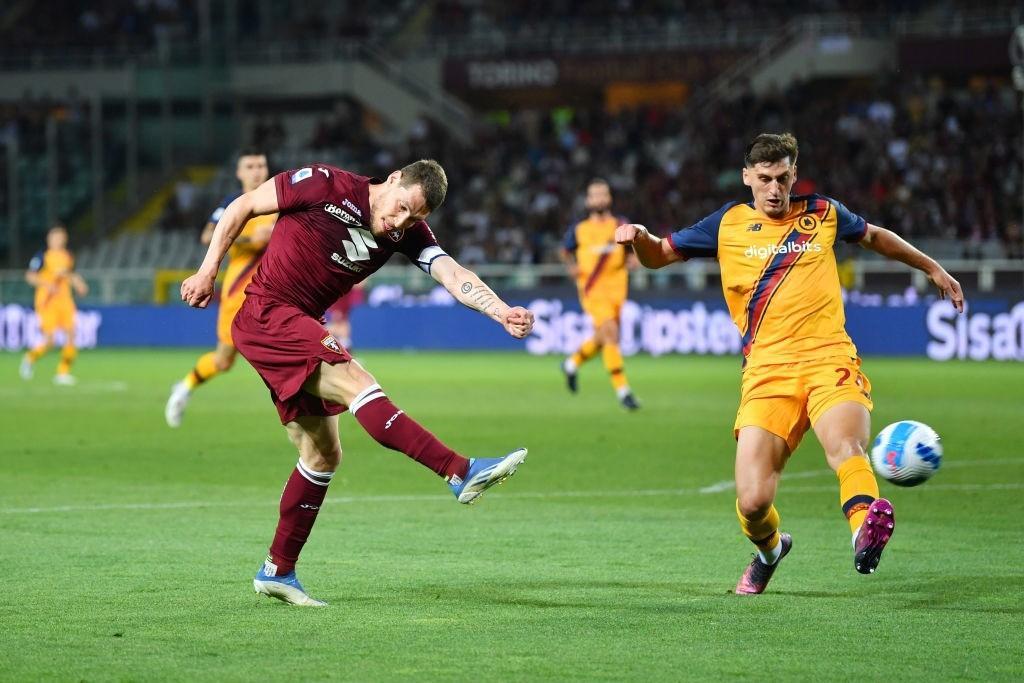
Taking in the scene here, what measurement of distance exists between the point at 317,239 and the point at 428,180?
0.59m

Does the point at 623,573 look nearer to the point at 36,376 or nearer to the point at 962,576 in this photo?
the point at 962,576

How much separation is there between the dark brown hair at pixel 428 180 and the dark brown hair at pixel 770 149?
1450 mm

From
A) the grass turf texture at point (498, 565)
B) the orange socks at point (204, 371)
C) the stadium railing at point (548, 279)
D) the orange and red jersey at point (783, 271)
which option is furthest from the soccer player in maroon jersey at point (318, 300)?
the stadium railing at point (548, 279)

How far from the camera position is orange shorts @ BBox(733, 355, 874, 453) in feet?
23.9

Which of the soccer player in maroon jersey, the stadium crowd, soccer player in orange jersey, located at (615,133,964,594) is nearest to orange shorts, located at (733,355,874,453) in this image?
soccer player in orange jersey, located at (615,133,964,594)

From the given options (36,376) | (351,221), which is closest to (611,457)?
(351,221)

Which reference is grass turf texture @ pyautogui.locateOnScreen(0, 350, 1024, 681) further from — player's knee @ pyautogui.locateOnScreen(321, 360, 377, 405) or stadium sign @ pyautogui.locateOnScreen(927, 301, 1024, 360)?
stadium sign @ pyautogui.locateOnScreen(927, 301, 1024, 360)

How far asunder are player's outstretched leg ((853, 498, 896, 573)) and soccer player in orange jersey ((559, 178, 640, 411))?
1236 centimetres

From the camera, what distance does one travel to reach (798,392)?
7.34 metres

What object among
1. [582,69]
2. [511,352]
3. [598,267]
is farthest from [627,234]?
[582,69]

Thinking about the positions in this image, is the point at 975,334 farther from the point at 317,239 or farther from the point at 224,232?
the point at 224,232

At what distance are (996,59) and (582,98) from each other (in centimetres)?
1238

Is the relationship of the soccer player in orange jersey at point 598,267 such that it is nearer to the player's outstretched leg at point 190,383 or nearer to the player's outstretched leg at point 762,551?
the player's outstretched leg at point 190,383

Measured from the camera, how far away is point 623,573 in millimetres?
8133
